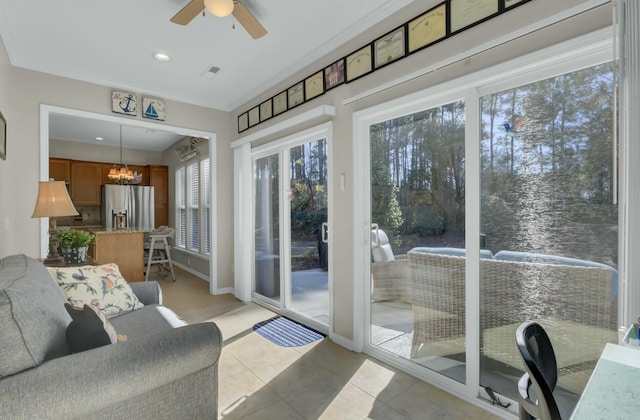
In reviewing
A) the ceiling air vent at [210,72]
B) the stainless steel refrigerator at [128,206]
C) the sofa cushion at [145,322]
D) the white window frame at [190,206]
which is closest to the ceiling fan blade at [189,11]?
the ceiling air vent at [210,72]

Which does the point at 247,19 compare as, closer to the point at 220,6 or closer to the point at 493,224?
the point at 220,6

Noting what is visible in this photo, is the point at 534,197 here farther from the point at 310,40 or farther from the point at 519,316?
the point at 310,40

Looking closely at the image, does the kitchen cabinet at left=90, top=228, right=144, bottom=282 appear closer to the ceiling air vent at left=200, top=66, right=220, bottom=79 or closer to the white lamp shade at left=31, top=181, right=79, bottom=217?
the white lamp shade at left=31, top=181, right=79, bottom=217

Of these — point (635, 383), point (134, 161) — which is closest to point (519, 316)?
point (635, 383)

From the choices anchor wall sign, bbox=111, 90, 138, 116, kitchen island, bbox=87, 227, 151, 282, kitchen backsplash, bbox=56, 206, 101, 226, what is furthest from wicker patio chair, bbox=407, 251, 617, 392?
kitchen backsplash, bbox=56, 206, 101, 226

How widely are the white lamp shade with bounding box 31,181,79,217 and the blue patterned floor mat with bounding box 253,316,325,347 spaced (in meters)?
2.03

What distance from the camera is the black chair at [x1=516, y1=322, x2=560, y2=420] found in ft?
2.66

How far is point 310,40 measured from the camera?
289 cm

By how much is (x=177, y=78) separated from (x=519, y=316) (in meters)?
3.98

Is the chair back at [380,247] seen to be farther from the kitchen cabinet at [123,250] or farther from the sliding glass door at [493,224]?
the kitchen cabinet at [123,250]

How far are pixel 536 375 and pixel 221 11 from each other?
2.30 meters

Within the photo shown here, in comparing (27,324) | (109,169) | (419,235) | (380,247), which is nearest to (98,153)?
(109,169)

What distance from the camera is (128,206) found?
667cm

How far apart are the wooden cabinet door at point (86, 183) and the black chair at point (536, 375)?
7.87 metres
